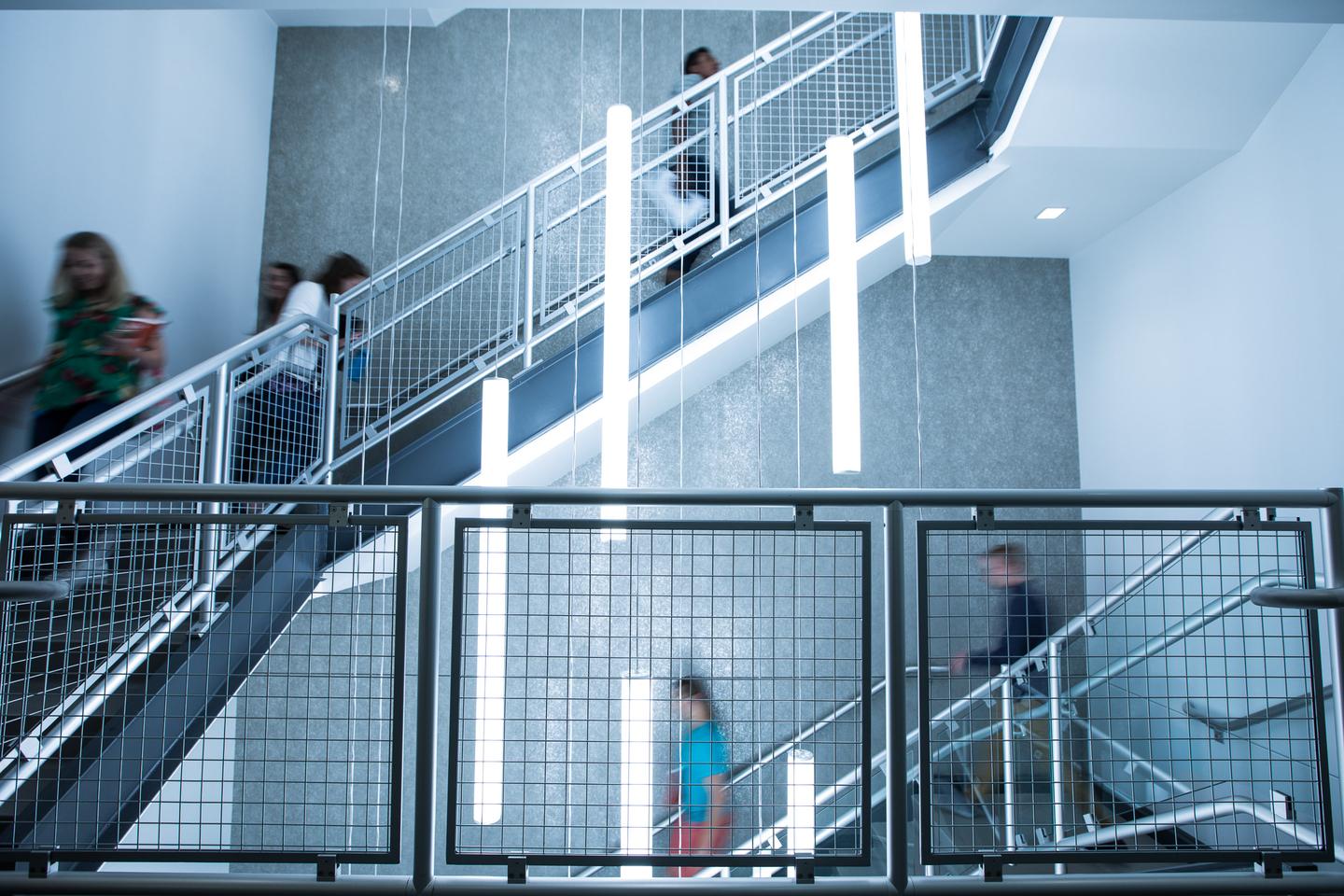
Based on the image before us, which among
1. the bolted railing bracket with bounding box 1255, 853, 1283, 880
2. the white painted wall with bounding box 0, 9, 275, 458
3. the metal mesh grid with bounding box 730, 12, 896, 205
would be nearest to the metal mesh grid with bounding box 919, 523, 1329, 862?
the bolted railing bracket with bounding box 1255, 853, 1283, 880

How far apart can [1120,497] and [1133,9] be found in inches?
70.9

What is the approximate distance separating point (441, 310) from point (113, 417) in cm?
228

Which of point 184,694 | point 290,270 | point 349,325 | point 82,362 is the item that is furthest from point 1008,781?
point 290,270

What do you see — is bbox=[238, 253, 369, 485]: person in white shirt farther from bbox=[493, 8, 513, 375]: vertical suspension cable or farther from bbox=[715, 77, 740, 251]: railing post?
bbox=[715, 77, 740, 251]: railing post

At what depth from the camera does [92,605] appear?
2.74 m

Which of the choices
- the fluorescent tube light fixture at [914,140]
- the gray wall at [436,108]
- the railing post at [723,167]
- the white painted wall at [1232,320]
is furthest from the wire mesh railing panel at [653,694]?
the gray wall at [436,108]

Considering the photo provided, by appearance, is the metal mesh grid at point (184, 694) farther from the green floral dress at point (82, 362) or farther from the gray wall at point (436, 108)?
the gray wall at point (436, 108)

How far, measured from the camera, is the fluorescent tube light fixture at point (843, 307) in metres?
3.19

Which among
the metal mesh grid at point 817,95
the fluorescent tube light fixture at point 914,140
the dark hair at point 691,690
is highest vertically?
the metal mesh grid at point 817,95

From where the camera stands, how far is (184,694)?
8.24 ft

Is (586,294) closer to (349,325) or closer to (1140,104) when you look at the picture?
(349,325)

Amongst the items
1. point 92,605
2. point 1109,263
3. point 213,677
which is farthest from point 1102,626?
point 92,605

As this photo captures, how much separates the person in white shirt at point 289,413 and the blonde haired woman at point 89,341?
0.52 meters

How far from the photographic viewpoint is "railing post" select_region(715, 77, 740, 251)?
439 cm
